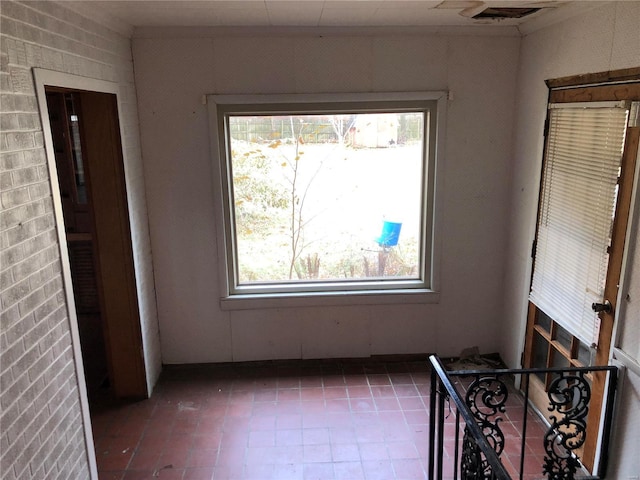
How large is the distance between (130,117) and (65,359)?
1786 millimetres

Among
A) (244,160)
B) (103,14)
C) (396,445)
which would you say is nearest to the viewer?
(103,14)

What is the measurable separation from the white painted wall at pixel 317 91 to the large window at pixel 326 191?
12cm

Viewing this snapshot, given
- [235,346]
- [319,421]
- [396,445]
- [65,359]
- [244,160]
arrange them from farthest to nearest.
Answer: [235,346] → [244,160] → [319,421] → [396,445] → [65,359]

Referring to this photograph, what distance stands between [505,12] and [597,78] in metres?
0.74

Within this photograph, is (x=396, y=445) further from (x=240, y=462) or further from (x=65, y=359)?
(x=65, y=359)

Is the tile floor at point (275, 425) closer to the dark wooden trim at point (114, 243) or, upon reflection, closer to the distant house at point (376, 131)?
the dark wooden trim at point (114, 243)

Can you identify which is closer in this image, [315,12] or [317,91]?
[315,12]

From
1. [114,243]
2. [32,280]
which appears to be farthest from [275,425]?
[32,280]

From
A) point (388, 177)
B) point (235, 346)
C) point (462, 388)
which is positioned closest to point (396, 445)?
point (462, 388)

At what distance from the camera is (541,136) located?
3.28 m

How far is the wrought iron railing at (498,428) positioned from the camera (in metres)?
1.82

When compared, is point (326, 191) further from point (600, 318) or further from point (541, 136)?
point (600, 318)

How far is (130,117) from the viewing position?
3.40 meters

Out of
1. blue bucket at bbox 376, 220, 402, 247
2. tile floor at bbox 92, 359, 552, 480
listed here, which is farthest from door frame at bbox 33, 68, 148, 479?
blue bucket at bbox 376, 220, 402, 247
